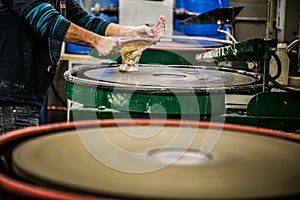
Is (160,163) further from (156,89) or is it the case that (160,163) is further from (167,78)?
(167,78)

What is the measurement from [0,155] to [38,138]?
0.52ft

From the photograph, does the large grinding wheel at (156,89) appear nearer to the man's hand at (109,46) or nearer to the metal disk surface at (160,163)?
the man's hand at (109,46)

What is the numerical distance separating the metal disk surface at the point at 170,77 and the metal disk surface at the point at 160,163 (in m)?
0.76

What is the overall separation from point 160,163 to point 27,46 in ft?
4.95

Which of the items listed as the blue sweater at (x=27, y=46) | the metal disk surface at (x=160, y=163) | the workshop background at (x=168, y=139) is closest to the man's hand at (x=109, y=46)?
the workshop background at (x=168, y=139)

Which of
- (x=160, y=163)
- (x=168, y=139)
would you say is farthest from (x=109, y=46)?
(x=160, y=163)

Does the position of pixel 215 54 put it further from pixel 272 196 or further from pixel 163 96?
pixel 272 196

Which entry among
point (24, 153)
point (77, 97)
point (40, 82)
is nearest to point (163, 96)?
point (77, 97)

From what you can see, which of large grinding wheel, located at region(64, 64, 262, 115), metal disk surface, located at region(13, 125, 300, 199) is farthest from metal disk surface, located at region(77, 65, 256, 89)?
metal disk surface, located at region(13, 125, 300, 199)

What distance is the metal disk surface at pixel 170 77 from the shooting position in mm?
2113

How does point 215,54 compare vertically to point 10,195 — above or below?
above

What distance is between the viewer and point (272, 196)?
33.3 inches

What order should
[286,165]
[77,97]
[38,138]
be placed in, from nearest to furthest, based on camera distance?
[286,165] < [38,138] < [77,97]

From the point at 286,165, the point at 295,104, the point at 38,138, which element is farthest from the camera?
the point at 295,104
